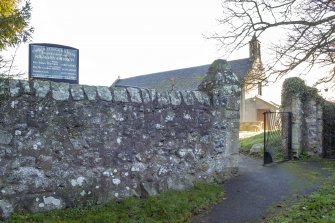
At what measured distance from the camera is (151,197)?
5551 millimetres

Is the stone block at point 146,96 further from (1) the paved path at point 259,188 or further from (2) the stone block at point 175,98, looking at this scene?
(1) the paved path at point 259,188

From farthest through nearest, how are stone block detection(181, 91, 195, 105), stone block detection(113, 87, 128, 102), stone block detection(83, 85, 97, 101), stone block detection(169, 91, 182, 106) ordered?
1. stone block detection(181, 91, 195, 105)
2. stone block detection(169, 91, 182, 106)
3. stone block detection(113, 87, 128, 102)
4. stone block detection(83, 85, 97, 101)

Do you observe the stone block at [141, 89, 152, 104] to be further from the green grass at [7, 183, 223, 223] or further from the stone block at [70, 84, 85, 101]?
the green grass at [7, 183, 223, 223]

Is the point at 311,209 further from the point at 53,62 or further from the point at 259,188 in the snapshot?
the point at 53,62

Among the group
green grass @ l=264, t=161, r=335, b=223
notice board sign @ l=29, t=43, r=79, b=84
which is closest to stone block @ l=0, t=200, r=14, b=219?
notice board sign @ l=29, t=43, r=79, b=84

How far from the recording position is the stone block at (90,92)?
5145mm

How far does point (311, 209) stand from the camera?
531 cm

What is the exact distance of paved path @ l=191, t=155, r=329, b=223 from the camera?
5.34 m

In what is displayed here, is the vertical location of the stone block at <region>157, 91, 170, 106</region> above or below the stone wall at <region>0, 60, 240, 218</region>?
above

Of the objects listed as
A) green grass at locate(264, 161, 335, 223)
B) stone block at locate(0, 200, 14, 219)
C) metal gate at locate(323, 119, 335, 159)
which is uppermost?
metal gate at locate(323, 119, 335, 159)

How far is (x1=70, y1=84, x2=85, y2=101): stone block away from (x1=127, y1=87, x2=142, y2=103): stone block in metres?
0.86

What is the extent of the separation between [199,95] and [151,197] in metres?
2.41

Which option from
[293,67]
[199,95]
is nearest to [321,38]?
[293,67]

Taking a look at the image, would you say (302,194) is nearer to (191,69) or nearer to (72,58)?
(72,58)
